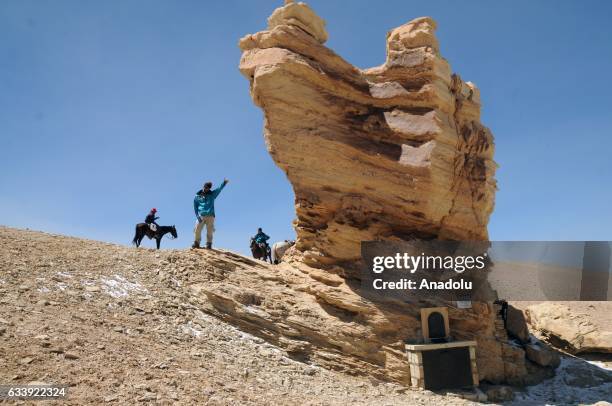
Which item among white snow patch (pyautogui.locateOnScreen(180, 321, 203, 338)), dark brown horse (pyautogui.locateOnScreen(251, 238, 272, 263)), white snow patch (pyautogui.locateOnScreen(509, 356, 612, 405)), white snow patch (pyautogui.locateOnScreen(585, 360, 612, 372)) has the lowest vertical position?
white snow patch (pyautogui.locateOnScreen(509, 356, 612, 405))

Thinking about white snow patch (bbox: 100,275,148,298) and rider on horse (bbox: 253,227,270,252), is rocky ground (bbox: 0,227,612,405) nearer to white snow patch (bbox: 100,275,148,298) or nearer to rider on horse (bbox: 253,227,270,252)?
white snow patch (bbox: 100,275,148,298)

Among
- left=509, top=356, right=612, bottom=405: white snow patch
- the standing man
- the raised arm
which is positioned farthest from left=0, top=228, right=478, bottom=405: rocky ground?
left=509, top=356, right=612, bottom=405: white snow patch

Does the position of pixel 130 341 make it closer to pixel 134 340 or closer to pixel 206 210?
pixel 134 340

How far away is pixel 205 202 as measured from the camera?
13.6 m

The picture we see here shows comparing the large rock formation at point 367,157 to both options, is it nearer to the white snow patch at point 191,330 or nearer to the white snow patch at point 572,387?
the white snow patch at point 572,387

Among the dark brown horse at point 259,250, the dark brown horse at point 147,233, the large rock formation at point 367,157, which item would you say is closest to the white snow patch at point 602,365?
the large rock formation at point 367,157

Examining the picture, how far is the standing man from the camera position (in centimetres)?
1354

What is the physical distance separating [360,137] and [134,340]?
9558 millimetres

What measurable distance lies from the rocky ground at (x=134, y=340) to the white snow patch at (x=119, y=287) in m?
0.02

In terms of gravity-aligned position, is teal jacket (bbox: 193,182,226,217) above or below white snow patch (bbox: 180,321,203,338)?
above

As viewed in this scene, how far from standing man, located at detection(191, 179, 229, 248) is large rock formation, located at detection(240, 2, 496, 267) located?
8.29 feet

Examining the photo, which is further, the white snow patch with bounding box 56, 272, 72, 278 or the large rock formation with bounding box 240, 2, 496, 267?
the large rock formation with bounding box 240, 2, 496, 267

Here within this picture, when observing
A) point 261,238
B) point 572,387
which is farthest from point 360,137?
point 572,387

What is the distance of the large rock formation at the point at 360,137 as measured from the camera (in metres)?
14.2
